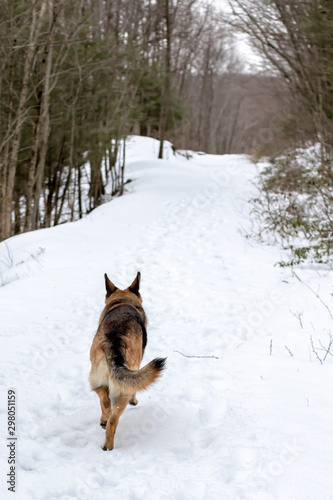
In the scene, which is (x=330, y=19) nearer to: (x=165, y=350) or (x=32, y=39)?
(x=32, y=39)

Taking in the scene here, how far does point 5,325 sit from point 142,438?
285cm

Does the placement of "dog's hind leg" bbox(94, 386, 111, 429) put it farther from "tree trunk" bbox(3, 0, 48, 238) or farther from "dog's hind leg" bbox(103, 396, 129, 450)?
"tree trunk" bbox(3, 0, 48, 238)

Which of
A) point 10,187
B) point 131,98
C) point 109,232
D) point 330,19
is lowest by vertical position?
point 109,232

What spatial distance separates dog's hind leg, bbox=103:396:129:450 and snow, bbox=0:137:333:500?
7 cm

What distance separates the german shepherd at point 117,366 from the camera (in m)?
3.04

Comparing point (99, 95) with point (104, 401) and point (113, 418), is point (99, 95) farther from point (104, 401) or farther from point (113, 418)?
point (113, 418)

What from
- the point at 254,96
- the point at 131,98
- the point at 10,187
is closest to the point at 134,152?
the point at 131,98

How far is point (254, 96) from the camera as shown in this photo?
38562mm

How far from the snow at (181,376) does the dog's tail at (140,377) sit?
0.60m

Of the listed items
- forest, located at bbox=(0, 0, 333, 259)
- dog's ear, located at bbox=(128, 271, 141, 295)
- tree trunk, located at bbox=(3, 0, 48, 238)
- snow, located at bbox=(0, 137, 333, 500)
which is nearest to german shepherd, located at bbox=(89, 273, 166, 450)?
snow, located at bbox=(0, 137, 333, 500)

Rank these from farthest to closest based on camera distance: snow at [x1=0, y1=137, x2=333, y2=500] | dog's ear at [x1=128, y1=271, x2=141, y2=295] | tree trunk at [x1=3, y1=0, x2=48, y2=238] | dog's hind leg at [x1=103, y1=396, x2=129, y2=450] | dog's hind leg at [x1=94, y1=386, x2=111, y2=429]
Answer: tree trunk at [x1=3, y1=0, x2=48, y2=238]
dog's ear at [x1=128, y1=271, x2=141, y2=295]
dog's hind leg at [x1=94, y1=386, x2=111, y2=429]
dog's hind leg at [x1=103, y1=396, x2=129, y2=450]
snow at [x1=0, y1=137, x2=333, y2=500]

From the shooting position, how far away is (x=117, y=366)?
3184mm

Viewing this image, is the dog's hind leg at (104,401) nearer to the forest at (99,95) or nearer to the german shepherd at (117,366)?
the german shepherd at (117,366)

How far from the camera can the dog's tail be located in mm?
3016
